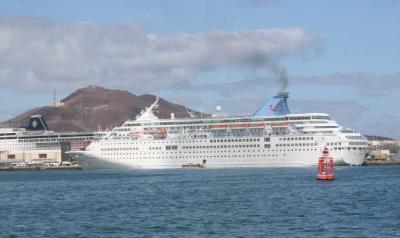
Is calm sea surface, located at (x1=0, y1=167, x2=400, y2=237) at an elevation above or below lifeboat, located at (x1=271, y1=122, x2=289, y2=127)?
below

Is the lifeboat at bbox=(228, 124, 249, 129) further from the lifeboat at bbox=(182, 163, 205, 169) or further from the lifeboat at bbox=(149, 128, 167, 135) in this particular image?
the lifeboat at bbox=(149, 128, 167, 135)

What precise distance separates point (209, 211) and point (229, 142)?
69.1 m

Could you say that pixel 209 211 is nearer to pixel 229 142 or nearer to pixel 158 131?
pixel 229 142

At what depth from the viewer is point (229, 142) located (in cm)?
11331

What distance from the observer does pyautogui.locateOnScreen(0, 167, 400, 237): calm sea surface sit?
119ft

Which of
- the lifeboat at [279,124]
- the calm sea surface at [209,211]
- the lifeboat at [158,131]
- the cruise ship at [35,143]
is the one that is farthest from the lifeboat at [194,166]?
the calm sea surface at [209,211]

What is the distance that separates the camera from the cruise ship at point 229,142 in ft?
358

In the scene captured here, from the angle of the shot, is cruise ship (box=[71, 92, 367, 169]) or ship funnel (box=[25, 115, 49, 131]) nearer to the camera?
cruise ship (box=[71, 92, 367, 169])

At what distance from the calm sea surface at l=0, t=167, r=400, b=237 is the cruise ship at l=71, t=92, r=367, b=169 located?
43.0 meters

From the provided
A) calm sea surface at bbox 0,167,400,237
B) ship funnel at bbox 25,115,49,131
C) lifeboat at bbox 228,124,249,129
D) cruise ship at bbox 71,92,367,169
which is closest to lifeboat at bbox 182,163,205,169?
cruise ship at bbox 71,92,367,169

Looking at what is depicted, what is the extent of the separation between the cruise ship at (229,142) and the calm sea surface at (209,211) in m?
43.0

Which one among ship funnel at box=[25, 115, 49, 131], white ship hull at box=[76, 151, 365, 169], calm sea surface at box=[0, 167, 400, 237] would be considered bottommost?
calm sea surface at box=[0, 167, 400, 237]

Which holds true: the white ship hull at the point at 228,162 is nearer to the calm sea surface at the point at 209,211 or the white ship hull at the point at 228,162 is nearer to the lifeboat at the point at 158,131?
the lifeboat at the point at 158,131

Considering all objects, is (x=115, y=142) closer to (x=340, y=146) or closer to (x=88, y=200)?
(x=340, y=146)
